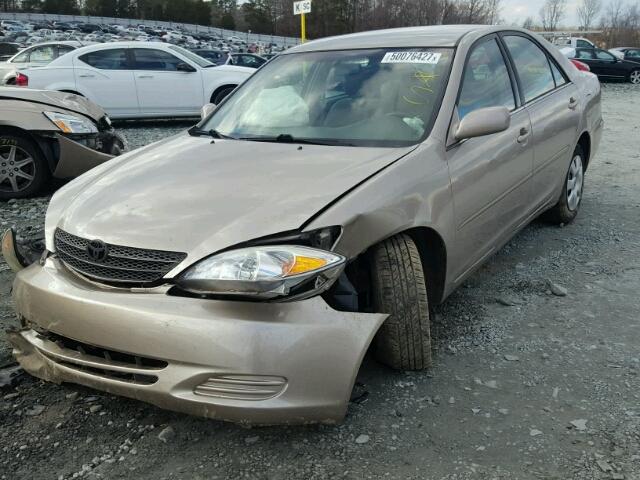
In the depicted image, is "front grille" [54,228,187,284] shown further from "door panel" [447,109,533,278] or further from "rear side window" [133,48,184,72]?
"rear side window" [133,48,184,72]

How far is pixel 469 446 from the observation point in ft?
7.40

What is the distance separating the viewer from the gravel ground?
217 cm

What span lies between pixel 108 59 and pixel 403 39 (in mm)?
8489

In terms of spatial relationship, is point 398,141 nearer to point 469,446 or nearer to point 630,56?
point 469,446

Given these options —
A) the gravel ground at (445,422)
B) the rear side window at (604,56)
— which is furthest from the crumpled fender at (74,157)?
the rear side window at (604,56)

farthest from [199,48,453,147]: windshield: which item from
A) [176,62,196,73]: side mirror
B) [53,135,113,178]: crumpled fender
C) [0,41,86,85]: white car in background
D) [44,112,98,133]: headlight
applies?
[0,41,86,85]: white car in background

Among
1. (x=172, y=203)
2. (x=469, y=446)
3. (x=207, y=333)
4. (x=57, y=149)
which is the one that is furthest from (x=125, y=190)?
(x=57, y=149)

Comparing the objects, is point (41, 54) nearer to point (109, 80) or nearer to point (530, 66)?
point (109, 80)

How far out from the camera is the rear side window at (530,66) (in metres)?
3.89

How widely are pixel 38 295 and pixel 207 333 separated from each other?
2.60ft

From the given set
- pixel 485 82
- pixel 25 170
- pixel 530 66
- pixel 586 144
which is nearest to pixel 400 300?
pixel 485 82

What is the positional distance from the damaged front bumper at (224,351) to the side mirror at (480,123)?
115 centimetres

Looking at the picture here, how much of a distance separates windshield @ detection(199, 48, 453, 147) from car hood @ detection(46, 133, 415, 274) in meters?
0.18

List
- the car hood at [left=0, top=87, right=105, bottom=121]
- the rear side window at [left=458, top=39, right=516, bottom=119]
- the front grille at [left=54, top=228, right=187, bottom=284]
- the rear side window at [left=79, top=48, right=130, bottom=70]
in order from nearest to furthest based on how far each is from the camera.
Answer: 1. the front grille at [left=54, top=228, right=187, bottom=284]
2. the rear side window at [left=458, top=39, right=516, bottom=119]
3. the car hood at [left=0, top=87, right=105, bottom=121]
4. the rear side window at [left=79, top=48, right=130, bottom=70]
